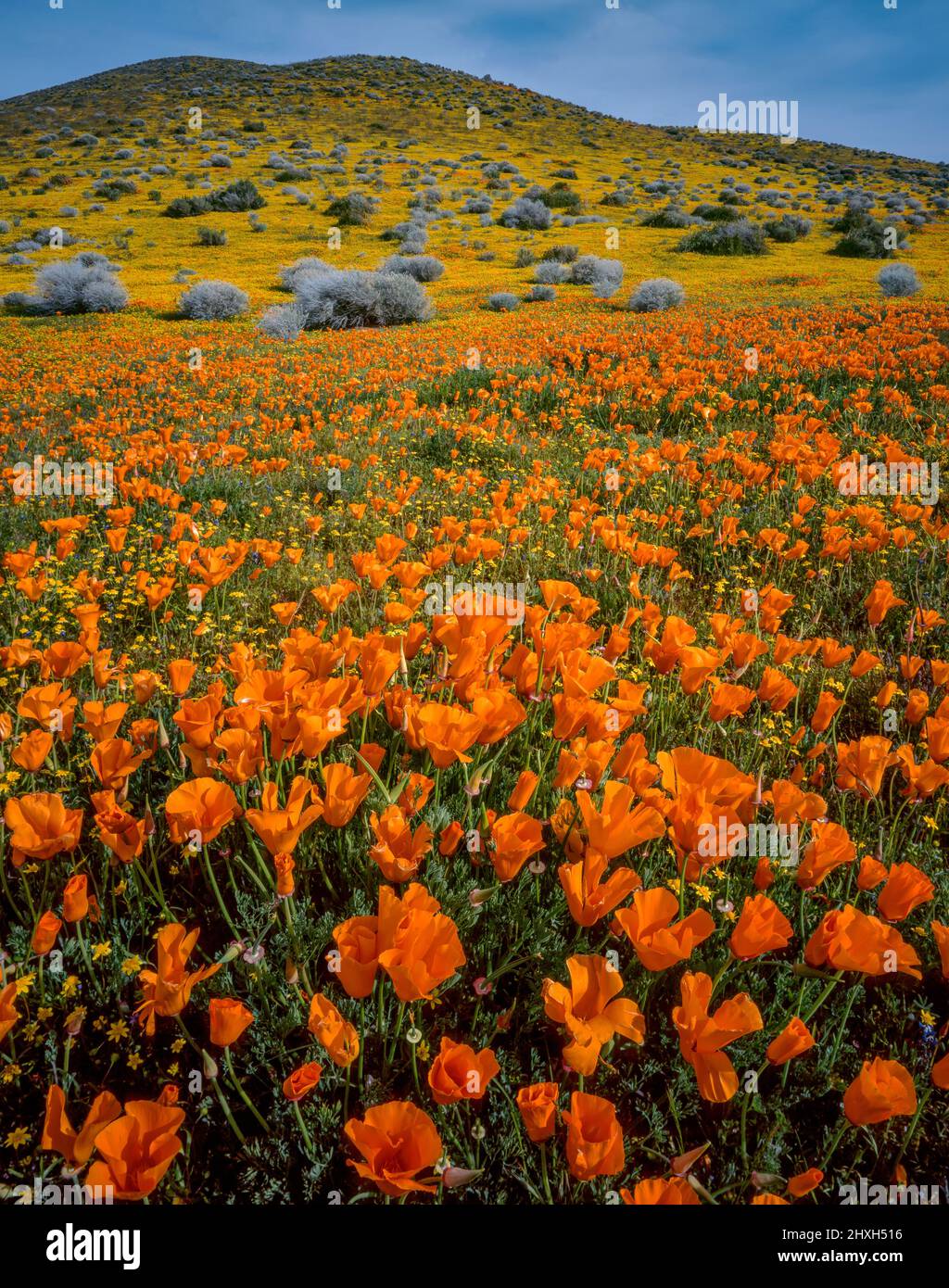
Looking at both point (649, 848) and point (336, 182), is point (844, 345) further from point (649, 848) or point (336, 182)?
point (336, 182)

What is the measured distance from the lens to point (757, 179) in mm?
47781

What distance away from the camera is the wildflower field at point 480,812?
1.18 meters

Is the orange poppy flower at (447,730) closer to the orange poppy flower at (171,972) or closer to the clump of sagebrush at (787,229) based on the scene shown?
the orange poppy flower at (171,972)

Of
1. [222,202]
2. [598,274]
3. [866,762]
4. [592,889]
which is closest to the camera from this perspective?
[592,889]

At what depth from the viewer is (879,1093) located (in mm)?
1026

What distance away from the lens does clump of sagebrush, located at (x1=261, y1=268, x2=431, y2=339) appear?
18344 mm

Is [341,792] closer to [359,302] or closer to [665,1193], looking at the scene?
[665,1193]

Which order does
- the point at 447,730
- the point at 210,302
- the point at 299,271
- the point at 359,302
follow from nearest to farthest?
the point at 447,730 → the point at 210,302 → the point at 359,302 → the point at 299,271

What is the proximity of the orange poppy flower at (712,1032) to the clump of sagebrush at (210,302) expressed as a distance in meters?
20.9

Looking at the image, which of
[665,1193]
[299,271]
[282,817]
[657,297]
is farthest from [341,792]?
[299,271]

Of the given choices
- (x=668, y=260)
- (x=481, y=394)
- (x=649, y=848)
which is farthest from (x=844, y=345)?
(x=668, y=260)

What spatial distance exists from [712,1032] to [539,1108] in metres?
0.31

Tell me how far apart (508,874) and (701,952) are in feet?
2.17

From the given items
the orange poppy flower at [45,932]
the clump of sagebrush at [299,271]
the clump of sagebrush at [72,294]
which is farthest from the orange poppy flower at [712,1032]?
the clump of sagebrush at [72,294]
